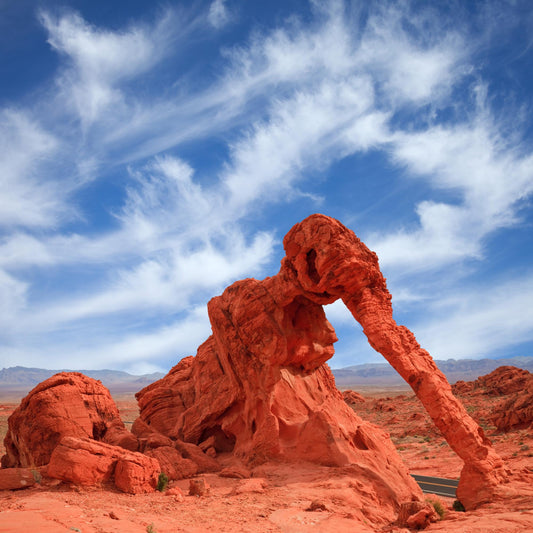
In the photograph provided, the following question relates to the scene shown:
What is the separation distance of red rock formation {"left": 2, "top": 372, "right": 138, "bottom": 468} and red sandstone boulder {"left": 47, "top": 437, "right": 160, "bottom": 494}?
133 inches

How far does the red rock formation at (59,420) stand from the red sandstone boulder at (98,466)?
338cm

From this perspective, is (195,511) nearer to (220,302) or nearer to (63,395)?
(63,395)

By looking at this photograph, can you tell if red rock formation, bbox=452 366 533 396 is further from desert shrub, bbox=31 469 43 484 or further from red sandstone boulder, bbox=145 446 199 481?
desert shrub, bbox=31 469 43 484

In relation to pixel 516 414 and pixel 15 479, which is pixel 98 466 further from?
pixel 516 414

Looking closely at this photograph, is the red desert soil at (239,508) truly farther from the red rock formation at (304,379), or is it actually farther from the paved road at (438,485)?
the paved road at (438,485)

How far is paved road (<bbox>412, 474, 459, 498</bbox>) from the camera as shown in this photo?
1995 centimetres

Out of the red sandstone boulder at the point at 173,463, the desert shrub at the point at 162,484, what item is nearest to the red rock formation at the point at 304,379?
the red sandstone boulder at the point at 173,463

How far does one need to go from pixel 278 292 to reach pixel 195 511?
29.7 feet

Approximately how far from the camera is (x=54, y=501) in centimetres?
1037

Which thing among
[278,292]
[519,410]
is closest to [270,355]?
[278,292]

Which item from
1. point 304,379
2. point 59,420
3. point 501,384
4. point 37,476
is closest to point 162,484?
point 37,476

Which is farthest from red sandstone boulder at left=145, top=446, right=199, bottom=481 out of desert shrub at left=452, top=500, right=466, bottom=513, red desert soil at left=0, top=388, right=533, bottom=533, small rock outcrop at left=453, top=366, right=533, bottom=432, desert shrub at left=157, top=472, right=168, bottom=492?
small rock outcrop at left=453, top=366, right=533, bottom=432

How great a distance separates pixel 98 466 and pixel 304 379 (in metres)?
9.27

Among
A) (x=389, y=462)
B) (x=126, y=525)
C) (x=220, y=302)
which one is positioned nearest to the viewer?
(x=126, y=525)
